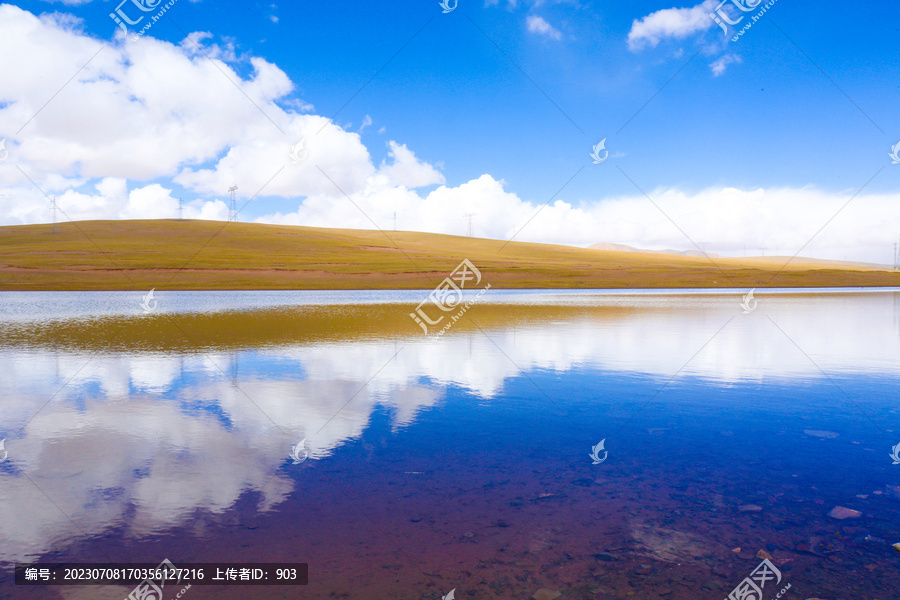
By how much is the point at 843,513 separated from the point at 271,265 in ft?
281

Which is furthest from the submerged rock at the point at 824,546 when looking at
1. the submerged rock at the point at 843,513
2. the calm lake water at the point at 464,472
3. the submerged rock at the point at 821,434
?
the submerged rock at the point at 821,434

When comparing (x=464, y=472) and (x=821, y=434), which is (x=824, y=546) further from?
(x=821, y=434)

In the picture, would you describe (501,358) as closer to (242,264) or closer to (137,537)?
(137,537)

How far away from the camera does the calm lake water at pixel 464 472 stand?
5516 millimetres

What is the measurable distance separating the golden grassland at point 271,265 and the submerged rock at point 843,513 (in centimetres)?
6794

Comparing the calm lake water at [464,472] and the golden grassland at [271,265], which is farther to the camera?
the golden grassland at [271,265]

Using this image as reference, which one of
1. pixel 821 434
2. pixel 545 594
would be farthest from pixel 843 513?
pixel 545 594

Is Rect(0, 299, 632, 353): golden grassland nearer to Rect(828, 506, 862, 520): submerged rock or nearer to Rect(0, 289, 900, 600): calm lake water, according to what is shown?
Rect(0, 289, 900, 600): calm lake water

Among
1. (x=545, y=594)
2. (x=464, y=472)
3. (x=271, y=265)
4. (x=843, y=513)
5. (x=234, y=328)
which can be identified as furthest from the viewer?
(x=271, y=265)

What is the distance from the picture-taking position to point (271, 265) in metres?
85.4

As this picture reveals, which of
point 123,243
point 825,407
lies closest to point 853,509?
point 825,407

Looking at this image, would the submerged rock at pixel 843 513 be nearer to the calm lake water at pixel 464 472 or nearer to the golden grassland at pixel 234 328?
the calm lake water at pixel 464 472

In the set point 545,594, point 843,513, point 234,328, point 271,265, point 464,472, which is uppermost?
point 271,265

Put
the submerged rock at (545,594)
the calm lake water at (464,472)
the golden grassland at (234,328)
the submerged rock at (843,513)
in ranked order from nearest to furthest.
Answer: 1. the submerged rock at (545,594)
2. the calm lake water at (464,472)
3. the submerged rock at (843,513)
4. the golden grassland at (234,328)
